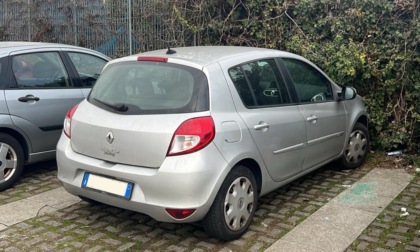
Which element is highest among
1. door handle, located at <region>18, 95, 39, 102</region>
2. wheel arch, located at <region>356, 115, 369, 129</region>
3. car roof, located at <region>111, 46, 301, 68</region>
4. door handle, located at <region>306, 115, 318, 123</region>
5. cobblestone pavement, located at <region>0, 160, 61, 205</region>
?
car roof, located at <region>111, 46, 301, 68</region>

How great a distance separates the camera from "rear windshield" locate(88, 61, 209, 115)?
13.0ft

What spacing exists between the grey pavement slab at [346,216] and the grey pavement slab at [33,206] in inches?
92.0

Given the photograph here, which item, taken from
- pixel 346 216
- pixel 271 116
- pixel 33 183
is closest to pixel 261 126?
pixel 271 116

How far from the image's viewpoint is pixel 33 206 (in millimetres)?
4980

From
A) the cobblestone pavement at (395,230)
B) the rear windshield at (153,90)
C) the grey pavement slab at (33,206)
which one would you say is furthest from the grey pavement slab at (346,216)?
the grey pavement slab at (33,206)

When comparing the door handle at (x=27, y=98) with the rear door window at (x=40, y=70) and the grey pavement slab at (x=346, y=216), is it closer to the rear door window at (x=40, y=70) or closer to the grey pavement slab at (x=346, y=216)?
the rear door window at (x=40, y=70)

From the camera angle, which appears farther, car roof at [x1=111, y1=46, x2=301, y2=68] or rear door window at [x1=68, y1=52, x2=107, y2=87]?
rear door window at [x1=68, y1=52, x2=107, y2=87]

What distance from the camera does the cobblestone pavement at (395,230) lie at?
4113 millimetres

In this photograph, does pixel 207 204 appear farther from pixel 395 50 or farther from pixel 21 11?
pixel 21 11

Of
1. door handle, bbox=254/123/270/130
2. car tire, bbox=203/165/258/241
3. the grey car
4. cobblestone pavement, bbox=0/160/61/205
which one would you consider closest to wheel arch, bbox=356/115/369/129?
door handle, bbox=254/123/270/130

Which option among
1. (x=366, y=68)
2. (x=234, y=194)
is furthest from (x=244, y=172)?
(x=366, y=68)

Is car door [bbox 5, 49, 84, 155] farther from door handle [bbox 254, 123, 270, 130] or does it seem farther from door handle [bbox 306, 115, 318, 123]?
door handle [bbox 306, 115, 318, 123]

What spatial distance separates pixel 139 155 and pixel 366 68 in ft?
14.4

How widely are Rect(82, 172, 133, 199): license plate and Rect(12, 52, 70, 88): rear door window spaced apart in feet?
6.54
